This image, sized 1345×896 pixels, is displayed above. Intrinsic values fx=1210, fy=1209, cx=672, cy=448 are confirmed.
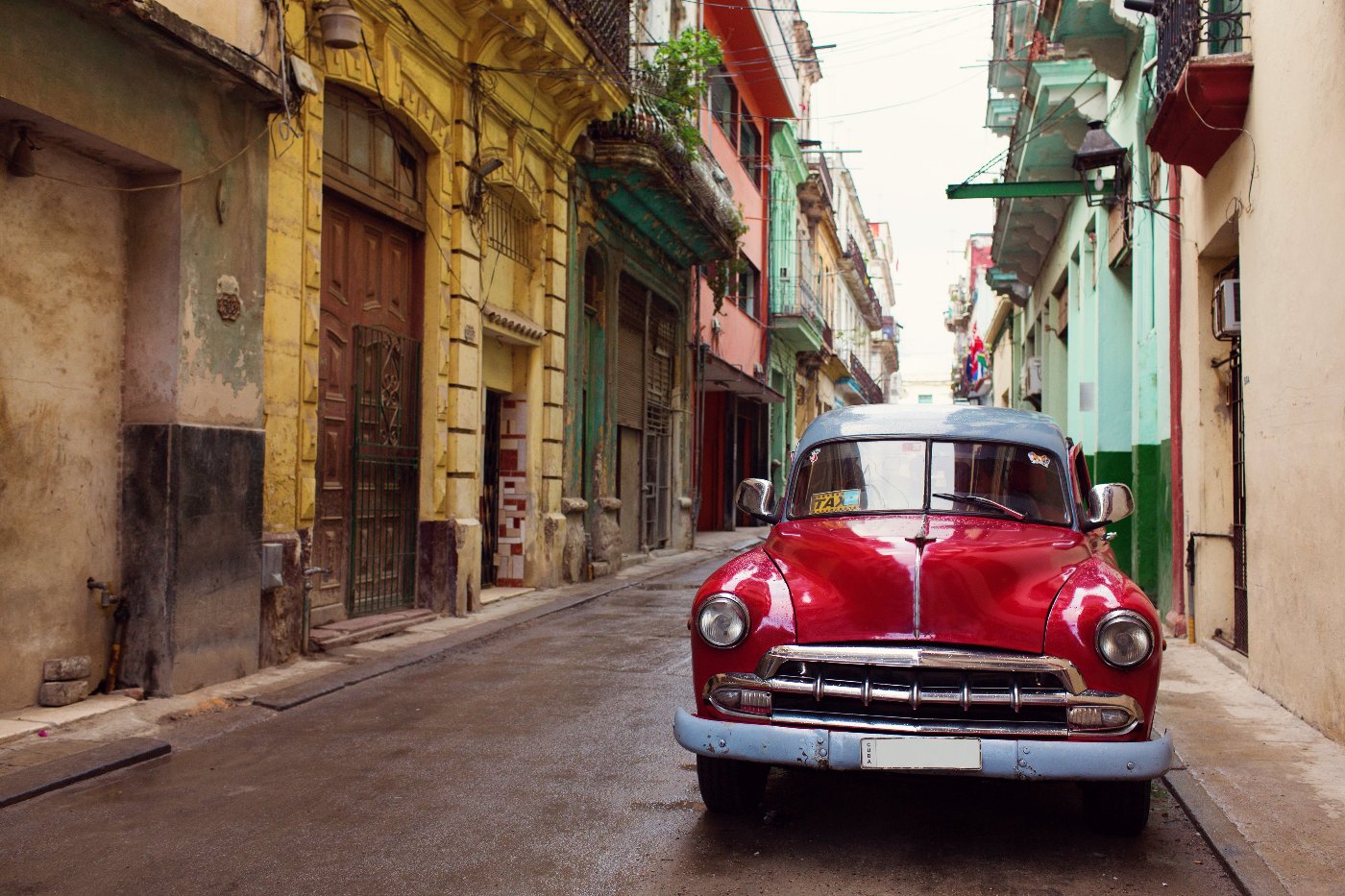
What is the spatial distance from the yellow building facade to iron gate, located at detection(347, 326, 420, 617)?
0.02 m

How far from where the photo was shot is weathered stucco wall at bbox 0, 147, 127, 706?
6.54m

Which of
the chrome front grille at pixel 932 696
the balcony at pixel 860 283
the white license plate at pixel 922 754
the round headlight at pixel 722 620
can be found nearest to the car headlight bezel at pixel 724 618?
the round headlight at pixel 722 620

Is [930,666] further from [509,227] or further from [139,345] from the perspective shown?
[509,227]

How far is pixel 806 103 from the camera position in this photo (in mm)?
36500

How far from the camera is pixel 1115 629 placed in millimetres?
4273

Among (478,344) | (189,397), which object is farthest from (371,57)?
(189,397)

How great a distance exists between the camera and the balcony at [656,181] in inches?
601

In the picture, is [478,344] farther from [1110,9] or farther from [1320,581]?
[1320,581]

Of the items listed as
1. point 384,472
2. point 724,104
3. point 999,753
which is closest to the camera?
point 999,753

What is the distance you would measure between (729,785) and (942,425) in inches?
84.5

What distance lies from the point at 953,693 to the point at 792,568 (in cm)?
86

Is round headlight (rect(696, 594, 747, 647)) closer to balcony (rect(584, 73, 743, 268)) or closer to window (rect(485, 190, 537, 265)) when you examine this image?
window (rect(485, 190, 537, 265))

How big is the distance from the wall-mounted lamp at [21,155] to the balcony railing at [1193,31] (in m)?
7.09

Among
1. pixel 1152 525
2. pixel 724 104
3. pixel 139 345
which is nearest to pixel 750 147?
pixel 724 104
